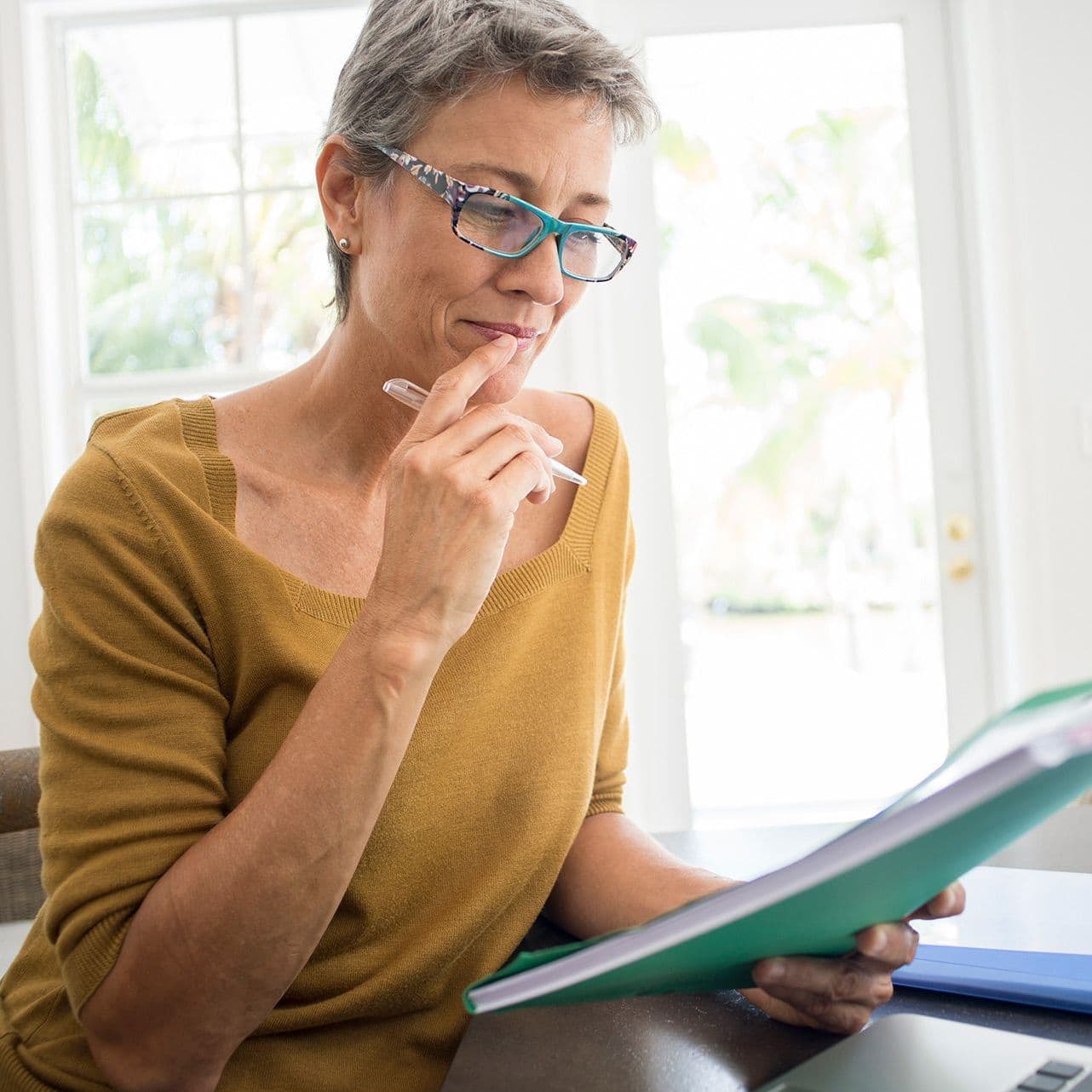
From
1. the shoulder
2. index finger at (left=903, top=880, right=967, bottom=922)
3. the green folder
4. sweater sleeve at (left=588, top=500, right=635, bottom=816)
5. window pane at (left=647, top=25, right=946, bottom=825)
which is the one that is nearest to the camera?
the green folder

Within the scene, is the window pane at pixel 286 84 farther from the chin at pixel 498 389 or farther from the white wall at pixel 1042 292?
the chin at pixel 498 389

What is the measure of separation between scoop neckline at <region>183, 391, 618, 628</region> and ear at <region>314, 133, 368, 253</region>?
0.67 ft

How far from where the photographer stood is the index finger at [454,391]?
3.07 ft

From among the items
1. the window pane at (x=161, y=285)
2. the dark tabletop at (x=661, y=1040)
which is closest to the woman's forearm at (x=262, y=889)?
the dark tabletop at (x=661, y=1040)

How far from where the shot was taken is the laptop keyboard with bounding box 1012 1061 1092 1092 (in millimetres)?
549

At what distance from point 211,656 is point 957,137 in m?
2.65

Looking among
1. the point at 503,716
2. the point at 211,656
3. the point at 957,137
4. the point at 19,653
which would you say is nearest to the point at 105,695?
the point at 211,656

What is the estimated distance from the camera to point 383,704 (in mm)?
813

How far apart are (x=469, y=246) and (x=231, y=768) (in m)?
0.48

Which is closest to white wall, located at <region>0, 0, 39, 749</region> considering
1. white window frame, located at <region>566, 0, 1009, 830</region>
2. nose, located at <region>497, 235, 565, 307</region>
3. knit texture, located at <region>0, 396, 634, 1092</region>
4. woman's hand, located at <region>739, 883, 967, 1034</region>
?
white window frame, located at <region>566, 0, 1009, 830</region>

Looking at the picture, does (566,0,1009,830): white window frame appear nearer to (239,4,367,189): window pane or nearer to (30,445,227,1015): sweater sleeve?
(239,4,367,189): window pane

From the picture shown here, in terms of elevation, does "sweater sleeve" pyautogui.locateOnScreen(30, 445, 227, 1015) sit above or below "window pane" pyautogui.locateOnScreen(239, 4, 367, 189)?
below

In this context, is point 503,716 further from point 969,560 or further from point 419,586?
point 969,560

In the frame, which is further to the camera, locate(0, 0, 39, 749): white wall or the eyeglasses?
locate(0, 0, 39, 749): white wall
